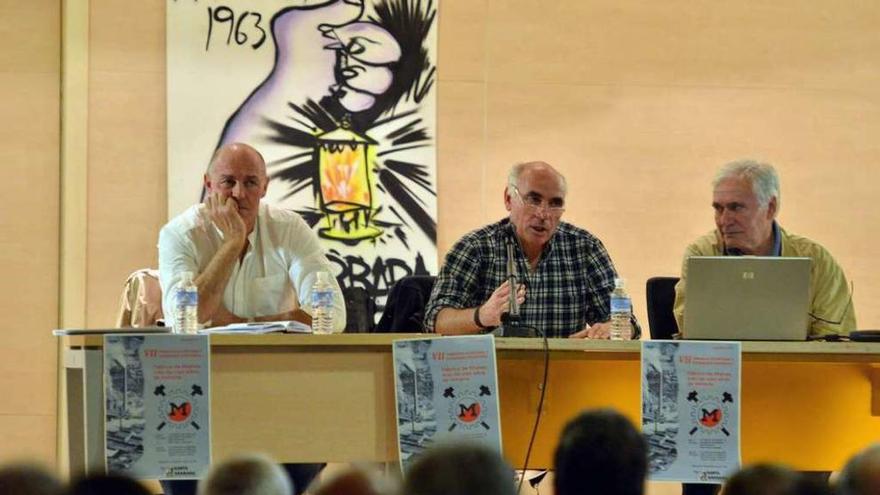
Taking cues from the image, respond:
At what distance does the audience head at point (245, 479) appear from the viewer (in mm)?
1778

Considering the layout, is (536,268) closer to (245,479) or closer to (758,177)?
(758,177)

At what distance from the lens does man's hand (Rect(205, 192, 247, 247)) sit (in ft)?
15.0

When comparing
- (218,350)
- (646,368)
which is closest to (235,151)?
(218,350)

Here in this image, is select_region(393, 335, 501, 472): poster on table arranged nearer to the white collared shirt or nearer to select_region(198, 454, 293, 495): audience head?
the white collared shirt

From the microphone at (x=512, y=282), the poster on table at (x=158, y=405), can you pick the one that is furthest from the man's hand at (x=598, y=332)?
the poster on table at (x=158, y=405)

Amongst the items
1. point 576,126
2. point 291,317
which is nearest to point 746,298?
point 291,317

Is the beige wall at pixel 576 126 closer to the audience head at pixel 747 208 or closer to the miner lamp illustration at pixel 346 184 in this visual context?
the miner lamp illustration at pixel 346 184

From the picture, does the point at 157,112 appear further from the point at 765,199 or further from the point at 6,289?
the point at 765,199

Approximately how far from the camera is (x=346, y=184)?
19.5 feet

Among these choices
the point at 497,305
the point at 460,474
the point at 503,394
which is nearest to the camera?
the point at 460,474

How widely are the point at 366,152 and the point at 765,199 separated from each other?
188 cm

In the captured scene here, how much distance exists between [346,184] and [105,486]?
14.2 ft

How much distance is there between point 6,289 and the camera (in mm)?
5832

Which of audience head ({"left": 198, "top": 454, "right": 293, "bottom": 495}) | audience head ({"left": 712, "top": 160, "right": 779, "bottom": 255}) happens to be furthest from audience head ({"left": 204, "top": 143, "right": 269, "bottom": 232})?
audience head ({"left": 198, "top": 454, "right": 293, "bottom": 495})
